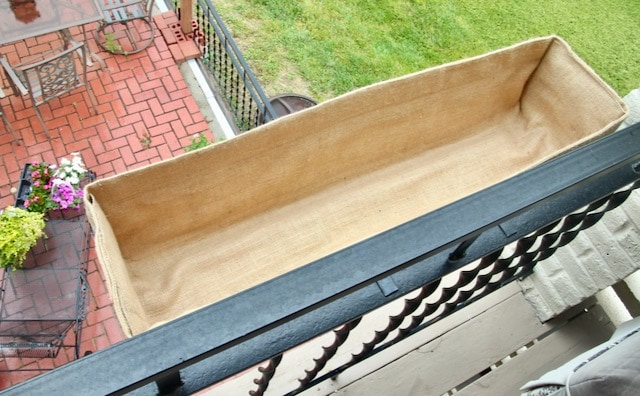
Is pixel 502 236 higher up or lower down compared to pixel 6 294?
lower down

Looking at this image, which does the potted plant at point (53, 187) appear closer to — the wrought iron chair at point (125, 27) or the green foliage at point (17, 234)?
the green foliage at point (17, 234)

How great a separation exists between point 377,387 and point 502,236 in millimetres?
921

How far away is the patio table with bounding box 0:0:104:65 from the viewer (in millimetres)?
4402

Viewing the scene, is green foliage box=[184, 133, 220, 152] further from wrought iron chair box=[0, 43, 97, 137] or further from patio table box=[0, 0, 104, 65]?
patio table box=[0, 0, 104, 65]

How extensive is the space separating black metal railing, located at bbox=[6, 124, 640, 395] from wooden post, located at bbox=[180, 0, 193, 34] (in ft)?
14.4

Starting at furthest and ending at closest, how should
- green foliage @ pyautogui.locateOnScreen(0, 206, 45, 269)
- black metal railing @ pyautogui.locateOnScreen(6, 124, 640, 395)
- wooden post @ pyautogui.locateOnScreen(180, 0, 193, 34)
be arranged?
wooden post @ pyautogui.locateOnScreen(180, 0, 193, 34) < green foliage @ pyautogui.locateOnScreen(0, 206, 45, 269) < black metal railing @ pyautogui.locateOnScreen(6, 124, 640, 395)

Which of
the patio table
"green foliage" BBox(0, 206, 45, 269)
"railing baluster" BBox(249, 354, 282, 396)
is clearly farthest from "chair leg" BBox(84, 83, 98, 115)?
"railing baluster" BBox(249, 354, 282, 396)

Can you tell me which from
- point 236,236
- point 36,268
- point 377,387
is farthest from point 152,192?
point 36,268

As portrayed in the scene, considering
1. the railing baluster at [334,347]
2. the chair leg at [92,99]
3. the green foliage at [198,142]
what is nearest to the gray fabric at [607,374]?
the railing baluster at [334,347]

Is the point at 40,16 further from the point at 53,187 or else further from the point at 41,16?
the point at 53,187

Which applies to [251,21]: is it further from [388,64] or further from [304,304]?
[304,304]

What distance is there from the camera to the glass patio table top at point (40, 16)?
440 cm

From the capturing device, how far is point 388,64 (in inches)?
235

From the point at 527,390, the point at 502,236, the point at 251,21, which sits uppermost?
the point at 251,21
